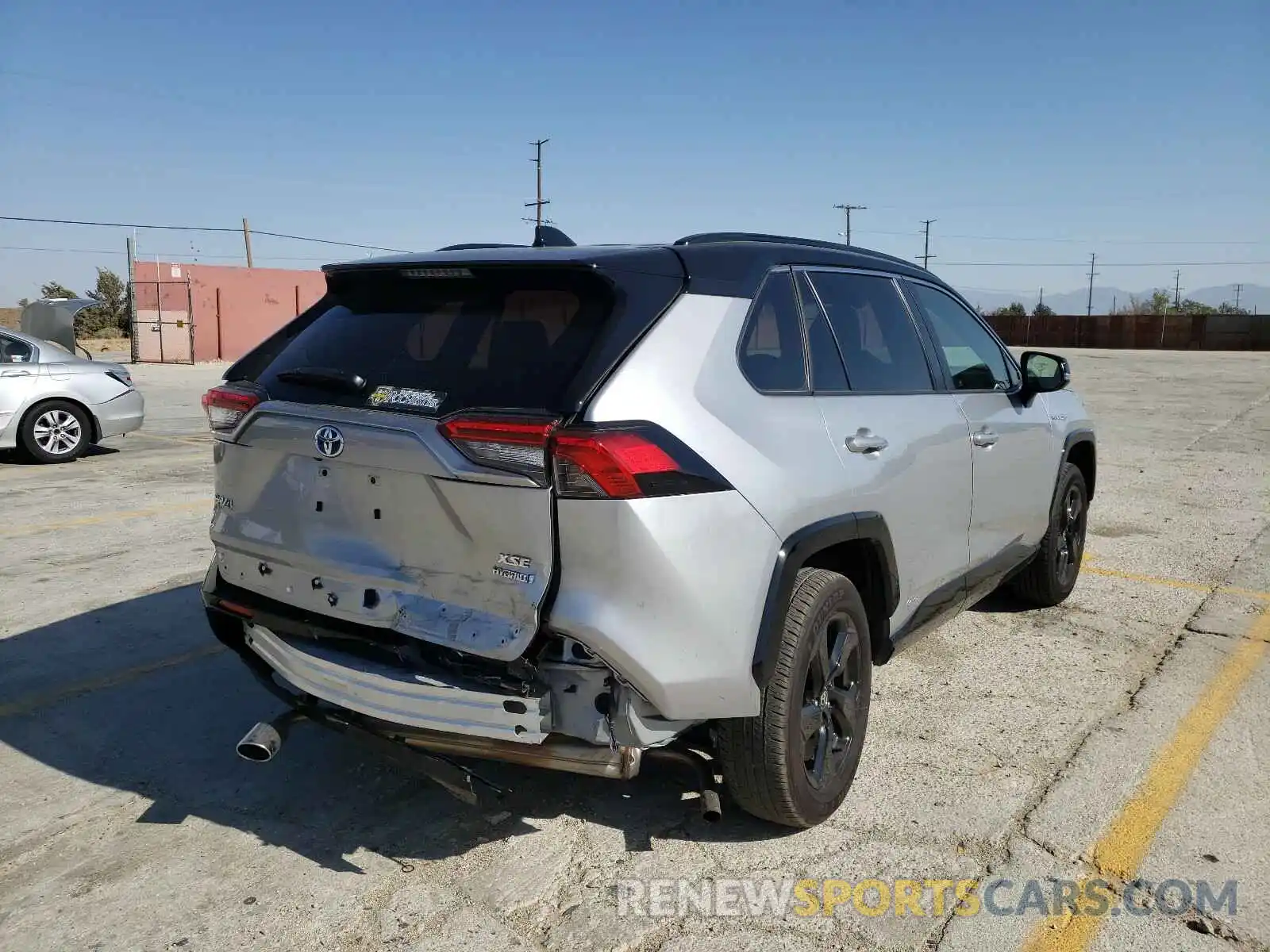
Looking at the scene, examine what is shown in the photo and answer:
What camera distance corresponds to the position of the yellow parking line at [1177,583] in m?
5.91

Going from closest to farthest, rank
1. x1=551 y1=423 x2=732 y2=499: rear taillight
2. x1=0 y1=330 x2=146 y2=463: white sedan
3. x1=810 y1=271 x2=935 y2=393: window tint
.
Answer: x1=551 y1=423 x2=732 y2=499: rear taillight
x1=810 y1=271 x2=935 y2=393: window tint
x1=0 y1=330 x2=146 y2=463: white sedan

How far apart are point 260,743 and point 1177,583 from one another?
214 inches

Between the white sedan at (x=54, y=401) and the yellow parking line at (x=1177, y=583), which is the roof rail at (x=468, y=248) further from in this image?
the white sedan at (x=54, y=401)

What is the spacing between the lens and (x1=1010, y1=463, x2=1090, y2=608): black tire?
17.5 feet

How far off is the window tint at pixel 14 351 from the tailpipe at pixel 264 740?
943 cm

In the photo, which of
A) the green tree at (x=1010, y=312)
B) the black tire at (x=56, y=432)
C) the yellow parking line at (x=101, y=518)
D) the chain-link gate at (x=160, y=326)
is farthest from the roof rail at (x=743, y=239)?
the green tree at (x=1010, y=312)

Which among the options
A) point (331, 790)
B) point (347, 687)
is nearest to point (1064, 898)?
point (347, 687)

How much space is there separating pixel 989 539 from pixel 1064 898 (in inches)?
72.3

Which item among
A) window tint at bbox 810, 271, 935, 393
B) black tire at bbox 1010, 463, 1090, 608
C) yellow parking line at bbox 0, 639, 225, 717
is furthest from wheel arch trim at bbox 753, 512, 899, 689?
yellow parking line at bbox 0, 639, 225, 717

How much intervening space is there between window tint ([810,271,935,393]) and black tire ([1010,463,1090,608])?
1.70 m

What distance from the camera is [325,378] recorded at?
10.0 feet

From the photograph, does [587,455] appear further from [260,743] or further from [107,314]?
[107,314]

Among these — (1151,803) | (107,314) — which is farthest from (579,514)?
(107,314)

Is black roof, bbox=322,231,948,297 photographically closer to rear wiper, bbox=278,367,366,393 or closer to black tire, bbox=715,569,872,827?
rear wiper, bbox=278,367,366,393
